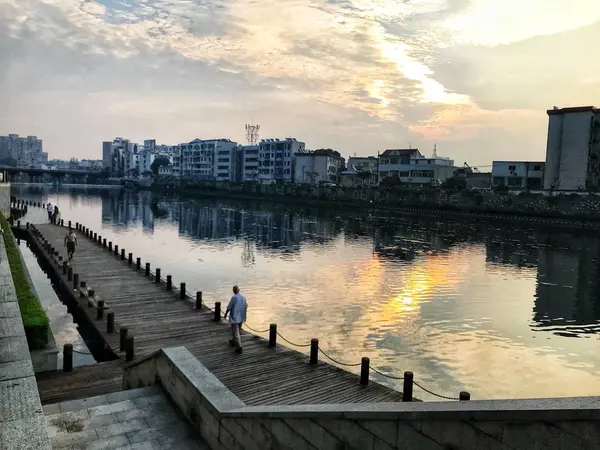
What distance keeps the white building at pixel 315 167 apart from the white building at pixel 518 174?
166ft

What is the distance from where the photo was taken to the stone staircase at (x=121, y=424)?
344 inches

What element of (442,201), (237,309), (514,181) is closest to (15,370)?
(237,309)

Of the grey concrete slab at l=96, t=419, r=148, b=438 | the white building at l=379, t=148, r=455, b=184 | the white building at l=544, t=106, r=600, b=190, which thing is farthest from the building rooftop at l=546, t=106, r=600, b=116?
the grey concrete slab at l=96, t=419, r=148, b=438

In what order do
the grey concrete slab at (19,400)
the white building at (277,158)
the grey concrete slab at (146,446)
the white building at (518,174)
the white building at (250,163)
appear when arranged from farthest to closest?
1. the white building at (250,163)
2. the white building at (277,158)
3. the white building at (518,174)
4. the grey concrete slab at (146,446)
5. the grey concrete slab at (19,400)

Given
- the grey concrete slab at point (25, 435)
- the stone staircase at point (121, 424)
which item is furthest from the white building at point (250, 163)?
the grey concrete slab at point (25, 435)

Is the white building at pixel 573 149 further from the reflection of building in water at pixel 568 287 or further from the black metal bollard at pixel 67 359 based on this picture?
the black metal bollard at pixel 67 359

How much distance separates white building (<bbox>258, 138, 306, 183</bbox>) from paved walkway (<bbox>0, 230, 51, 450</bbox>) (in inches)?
5352

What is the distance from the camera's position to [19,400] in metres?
8.41

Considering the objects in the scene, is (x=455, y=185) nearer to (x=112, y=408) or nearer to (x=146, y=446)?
(x=112, y=408)

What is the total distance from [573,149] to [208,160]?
399 ft

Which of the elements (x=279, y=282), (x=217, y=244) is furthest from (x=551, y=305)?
(x=217, y=244)

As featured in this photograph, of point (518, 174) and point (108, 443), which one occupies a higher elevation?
point (518, 174)

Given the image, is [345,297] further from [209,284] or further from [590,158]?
[590,158]

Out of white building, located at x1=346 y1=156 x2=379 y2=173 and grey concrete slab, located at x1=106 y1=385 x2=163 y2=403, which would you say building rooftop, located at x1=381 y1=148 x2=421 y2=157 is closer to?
white building, located at x1=346 y1=156 x2=379 y2=173
